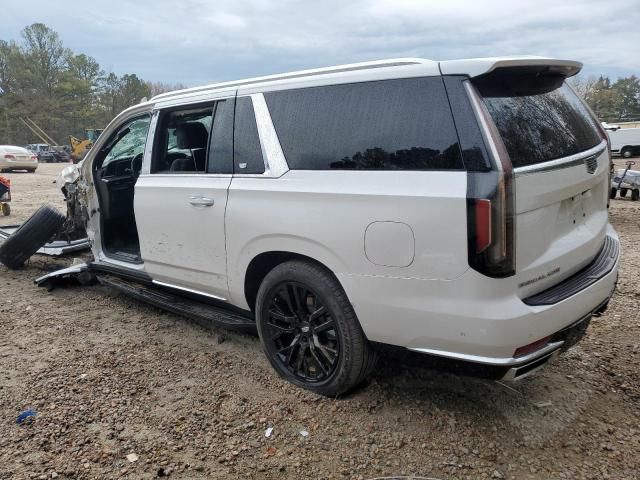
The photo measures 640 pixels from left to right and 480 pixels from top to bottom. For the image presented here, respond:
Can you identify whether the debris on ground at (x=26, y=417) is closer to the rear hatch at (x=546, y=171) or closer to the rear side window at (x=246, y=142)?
the rear side window at (x=246, y=142)

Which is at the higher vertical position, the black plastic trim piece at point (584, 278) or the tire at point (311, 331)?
the black plastic trim piece at point (584, 278)

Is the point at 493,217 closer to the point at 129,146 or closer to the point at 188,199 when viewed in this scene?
the point at 188,199

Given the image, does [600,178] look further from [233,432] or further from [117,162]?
[117,162]

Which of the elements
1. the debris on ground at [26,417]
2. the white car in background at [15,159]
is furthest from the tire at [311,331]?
the white car in background at [15,159]

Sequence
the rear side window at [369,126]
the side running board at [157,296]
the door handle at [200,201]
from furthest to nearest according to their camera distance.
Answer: the side running board at [157,296]
the door handle at [200,201]
the rear side window at [369,126]

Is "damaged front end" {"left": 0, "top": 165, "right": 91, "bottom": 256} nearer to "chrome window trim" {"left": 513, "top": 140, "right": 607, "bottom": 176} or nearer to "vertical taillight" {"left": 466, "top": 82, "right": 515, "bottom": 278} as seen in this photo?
"vertical taillight" {"left": 466, "top": 82, "right": 515, "bottom": 278}

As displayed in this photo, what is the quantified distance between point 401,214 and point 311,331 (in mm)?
997

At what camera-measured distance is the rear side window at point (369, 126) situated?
2455 mm

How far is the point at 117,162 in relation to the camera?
533 cm

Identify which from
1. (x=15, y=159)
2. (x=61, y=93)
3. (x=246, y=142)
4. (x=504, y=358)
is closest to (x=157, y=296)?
(x=246, y=142)

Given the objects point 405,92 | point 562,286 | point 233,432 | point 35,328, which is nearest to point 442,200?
point 405,92

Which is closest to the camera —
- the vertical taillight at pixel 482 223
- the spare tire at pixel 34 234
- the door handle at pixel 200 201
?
the vertical taillight at pixel 482 223

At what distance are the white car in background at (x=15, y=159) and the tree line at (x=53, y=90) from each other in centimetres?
2938

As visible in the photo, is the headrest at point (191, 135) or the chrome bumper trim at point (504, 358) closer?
the chrome bumper trim at point (504, 358)
